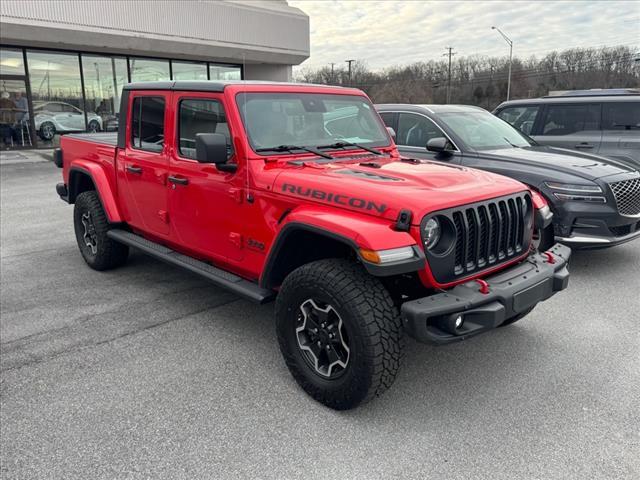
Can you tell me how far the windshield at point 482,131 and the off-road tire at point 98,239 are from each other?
4219 mm

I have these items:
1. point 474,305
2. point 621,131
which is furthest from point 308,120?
point 621,131

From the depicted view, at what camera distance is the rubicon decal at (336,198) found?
114 inches

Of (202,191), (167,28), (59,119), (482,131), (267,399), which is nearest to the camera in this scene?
(267,399)

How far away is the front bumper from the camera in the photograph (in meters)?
2.66

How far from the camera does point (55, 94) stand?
17672 millimetres

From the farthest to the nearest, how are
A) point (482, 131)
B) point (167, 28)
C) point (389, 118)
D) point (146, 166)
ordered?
point (167, 28), point (389, 118), point (482, 131), point (146, 166)

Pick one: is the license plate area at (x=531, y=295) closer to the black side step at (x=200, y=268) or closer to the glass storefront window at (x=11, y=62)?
the black side step at (x=200, y=268)

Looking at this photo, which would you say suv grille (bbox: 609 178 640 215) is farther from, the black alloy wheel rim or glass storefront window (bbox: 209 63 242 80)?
A: glass storefront window (bbox: 209 63 242 80)

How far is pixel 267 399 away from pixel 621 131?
280 inches

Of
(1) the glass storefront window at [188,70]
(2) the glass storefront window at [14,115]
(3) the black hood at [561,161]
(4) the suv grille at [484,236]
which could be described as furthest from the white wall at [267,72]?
(4) the suv grille at [484,236]

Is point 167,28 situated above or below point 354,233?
above

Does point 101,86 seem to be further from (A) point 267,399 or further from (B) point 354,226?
(B) point 354,226

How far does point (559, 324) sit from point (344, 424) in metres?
2.27

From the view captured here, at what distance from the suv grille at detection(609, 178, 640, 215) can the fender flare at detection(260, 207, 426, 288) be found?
12.3 ft
